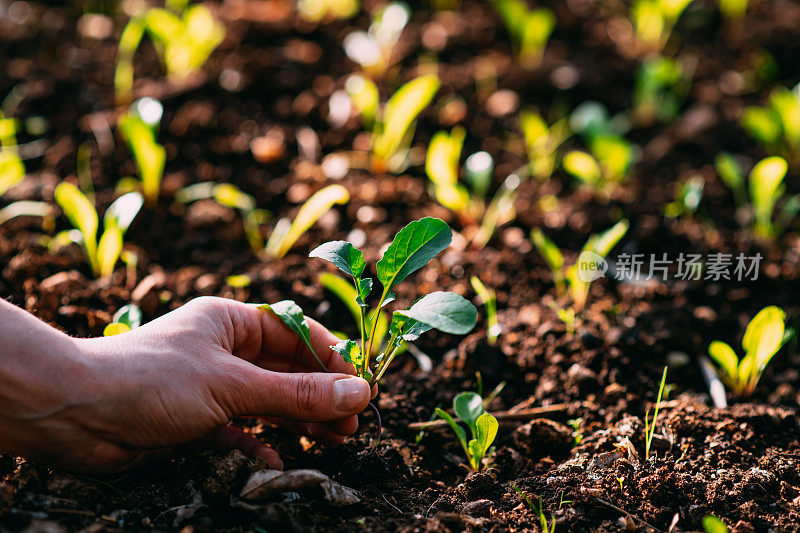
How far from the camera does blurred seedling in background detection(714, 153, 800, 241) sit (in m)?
2.10

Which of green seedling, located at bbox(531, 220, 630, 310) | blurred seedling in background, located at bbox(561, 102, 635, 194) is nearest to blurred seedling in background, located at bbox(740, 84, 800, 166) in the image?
blurred seedling in background, located at bbox(561, 102, 635, 194)

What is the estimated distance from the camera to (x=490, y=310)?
6.07 feet

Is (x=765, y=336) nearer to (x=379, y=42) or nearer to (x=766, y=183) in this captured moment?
(x=766, y=183)

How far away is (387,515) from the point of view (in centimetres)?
135

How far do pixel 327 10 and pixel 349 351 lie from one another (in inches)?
96.7

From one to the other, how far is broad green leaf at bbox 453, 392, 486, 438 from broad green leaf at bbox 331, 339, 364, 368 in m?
0.26

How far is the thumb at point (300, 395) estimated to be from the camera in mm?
1289

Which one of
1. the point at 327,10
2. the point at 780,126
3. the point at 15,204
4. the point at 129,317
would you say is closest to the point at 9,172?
the point at 15,204

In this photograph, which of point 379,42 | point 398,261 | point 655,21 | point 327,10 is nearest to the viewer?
point 398,261

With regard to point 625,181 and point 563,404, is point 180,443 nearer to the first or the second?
point 563,404

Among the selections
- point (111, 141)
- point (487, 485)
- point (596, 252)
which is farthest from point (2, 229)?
point (596, 252)

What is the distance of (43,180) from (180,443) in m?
1.51

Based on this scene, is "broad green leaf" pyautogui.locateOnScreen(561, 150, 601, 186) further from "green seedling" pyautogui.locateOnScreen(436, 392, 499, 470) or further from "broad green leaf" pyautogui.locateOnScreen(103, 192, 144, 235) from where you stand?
"broad green leaf" pyautogui.locateOnScreen(103, 192, 144, 235)

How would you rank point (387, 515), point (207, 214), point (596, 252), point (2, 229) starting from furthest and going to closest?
point (207, 214) < point (2, 229) < point (596, 252) < point (387, 515)
